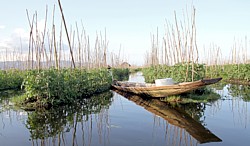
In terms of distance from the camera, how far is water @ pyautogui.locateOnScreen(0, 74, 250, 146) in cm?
378

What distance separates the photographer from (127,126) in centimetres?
483

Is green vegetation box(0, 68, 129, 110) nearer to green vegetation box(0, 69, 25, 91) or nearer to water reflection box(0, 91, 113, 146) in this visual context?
water reflection box(0, 91, 113, 146)

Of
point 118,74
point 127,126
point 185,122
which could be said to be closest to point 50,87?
point 127,126

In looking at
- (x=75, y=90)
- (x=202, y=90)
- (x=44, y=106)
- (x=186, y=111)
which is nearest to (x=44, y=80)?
(x=44, y=106)

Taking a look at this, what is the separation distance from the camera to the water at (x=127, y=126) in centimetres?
378

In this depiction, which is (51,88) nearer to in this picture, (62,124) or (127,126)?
(62,124)

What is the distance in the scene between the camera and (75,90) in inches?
304

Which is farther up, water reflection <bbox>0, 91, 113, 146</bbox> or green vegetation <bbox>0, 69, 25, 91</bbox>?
green vegetation <bbox>0, 69, 25, 91</bbox>

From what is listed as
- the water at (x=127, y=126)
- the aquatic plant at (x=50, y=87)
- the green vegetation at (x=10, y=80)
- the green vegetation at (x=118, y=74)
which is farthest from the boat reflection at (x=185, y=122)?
the green vegetation at (x=118, y=74)

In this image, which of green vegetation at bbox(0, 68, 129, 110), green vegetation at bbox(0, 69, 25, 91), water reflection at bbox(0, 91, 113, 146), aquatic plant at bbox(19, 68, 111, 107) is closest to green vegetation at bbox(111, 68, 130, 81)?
green vegetation at bbox(0, 69, 25, 91)

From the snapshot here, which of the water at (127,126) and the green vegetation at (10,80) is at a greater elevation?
the green vegetation at (10,80)

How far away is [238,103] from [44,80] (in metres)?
6.23

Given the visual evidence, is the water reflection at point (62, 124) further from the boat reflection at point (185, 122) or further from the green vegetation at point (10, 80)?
the green vegetation at point (10, 80)

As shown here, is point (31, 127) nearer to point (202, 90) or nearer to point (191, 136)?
point (191, 136)
